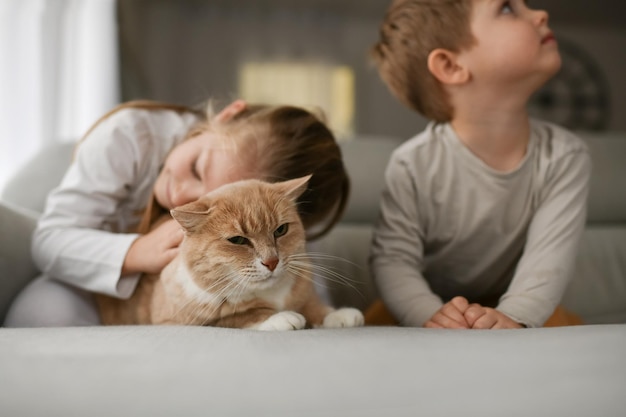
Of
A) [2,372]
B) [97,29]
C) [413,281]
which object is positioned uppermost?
[97,29]

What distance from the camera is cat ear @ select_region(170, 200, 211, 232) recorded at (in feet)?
2.82

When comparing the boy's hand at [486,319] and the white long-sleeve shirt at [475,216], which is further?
the white long-sleeve shirt at [475,216]

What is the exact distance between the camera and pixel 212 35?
509 centimetres

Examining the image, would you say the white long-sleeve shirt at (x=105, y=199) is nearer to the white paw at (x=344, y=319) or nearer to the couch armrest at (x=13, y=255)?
the couch armrest at (x=13, y=255)

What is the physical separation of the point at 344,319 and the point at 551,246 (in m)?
0.51

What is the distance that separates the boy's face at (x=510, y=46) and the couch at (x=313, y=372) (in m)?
0.66

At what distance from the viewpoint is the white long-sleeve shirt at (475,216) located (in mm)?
1175

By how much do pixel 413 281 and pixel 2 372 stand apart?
77cm

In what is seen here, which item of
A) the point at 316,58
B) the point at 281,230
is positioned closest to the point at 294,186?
the point at 281,230

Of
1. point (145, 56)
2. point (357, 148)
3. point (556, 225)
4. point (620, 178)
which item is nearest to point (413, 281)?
point (556, 225)

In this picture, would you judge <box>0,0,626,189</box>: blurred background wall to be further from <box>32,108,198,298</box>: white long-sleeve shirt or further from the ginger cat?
the ginger cat

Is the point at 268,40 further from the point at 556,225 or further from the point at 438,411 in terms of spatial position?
the point at 438,411

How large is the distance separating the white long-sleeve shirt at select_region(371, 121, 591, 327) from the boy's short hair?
0.08 meters

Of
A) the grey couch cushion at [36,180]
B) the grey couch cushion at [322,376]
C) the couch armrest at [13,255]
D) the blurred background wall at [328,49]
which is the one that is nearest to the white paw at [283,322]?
the grey couch cushion at [322,376]
